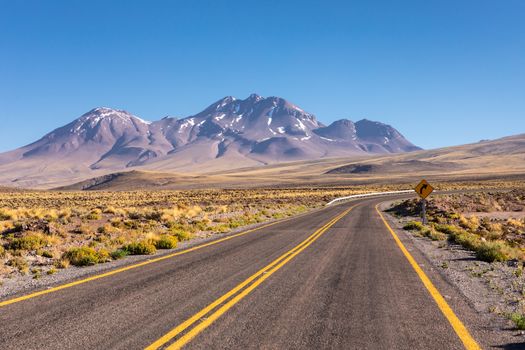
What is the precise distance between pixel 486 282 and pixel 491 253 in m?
3.48

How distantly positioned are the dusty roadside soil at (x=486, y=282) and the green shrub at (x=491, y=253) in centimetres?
23

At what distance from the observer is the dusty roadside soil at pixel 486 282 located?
713cm

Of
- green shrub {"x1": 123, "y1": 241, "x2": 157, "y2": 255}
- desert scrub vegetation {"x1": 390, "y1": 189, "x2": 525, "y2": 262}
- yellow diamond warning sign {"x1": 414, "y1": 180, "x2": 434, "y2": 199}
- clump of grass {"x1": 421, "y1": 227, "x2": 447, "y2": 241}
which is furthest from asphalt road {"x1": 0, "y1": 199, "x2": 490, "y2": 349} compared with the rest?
yellow diamond warning sign {"x1": 414, "y1": 180, "x2": 434, "y2": 199}

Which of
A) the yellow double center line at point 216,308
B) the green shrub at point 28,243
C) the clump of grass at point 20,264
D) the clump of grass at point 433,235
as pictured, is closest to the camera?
the yellow double center line at point 216,308

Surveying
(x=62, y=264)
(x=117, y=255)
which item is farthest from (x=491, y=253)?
(x=62, y=264)

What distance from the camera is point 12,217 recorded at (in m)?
29.4

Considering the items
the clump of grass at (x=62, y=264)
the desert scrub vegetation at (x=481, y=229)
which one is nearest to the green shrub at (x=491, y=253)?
the desert scrub vegetation at (x=481, y=229)

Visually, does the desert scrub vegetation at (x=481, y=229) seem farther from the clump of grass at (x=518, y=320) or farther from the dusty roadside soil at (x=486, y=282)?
the clump of grass at (x=518, y=320)

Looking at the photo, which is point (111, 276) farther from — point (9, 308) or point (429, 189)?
point (429, 189)

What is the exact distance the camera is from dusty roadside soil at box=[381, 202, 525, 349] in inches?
281

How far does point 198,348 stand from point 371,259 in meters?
8.13

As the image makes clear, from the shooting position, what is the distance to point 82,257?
12633 mm

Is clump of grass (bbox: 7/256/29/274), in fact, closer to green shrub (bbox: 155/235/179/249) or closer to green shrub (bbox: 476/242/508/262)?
green shrub (bbox: 155/235/179/249)

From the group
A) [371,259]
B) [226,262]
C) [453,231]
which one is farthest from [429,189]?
[226,262]
